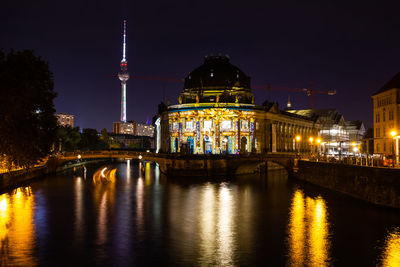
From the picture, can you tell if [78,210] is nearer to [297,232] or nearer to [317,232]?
[297,232]

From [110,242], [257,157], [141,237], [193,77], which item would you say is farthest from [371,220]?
[193,77]

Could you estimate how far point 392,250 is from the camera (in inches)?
1264

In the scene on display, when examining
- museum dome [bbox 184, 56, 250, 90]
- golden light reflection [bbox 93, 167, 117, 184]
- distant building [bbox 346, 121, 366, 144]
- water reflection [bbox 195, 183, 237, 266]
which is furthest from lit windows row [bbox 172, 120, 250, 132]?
distant building [bbox 346, 121, 366, 144]

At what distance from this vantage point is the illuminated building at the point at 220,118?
4451 inches

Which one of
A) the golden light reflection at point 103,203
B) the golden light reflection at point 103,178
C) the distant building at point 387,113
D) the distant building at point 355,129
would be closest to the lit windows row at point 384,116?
the distant building at point 387,113

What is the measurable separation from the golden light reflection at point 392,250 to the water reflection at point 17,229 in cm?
2383

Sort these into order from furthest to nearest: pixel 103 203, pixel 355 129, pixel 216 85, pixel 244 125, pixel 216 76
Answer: pixel 355 129
pixel 216 76
pixel 216 85
pixel 244 125
pixel 103 203

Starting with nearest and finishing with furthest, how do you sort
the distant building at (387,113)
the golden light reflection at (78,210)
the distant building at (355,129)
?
the golden light reflection at (78,210) → the distant building at (387,113) → the distant building at (355,129)

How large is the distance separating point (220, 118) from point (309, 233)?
7533cm

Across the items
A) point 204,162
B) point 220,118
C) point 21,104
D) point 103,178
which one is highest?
point 220,118

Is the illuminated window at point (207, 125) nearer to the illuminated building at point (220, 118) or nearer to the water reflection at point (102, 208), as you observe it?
the illuminated building at point (220, 118)

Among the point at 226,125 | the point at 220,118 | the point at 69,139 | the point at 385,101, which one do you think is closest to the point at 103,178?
the point at 220,118

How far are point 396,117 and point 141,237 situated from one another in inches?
2308

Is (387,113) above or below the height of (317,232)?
above
